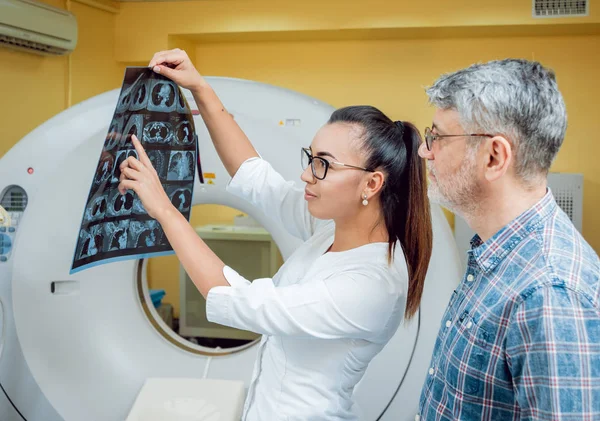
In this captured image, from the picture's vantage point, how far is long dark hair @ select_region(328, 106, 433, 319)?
1.20 metres

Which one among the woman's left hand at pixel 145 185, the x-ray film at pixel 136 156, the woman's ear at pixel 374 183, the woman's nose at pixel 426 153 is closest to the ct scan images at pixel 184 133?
the x-ray film at pixel 136 156

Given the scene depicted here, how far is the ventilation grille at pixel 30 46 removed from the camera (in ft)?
8.30

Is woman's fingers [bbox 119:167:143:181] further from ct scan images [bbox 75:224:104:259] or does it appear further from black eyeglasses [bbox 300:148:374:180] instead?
black eyeglasses [bbox 300:148:374:180]

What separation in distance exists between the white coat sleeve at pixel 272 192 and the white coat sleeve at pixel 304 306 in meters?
0.35

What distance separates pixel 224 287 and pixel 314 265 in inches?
8.4

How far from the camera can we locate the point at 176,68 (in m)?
1.36

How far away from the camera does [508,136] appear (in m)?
0.84

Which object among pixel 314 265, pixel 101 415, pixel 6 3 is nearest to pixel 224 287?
pixel 314 265

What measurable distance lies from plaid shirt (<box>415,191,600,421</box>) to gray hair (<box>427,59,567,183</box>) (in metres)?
0.07

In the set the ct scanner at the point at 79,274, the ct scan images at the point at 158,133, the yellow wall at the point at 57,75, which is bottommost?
the ct scanner at the point at 79,274

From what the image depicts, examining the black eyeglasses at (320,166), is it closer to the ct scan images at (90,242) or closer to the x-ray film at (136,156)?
the x-ray film at (136,156)

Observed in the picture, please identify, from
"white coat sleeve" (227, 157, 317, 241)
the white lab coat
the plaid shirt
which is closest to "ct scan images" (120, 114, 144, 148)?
"white coat sleeve" (227, 157, 317, 241)

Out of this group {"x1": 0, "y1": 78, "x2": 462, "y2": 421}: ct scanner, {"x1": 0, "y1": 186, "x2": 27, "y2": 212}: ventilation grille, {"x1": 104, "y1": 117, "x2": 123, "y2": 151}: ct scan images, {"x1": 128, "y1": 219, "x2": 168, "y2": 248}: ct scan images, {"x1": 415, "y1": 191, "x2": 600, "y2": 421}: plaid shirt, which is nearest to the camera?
{"x1": 415, "y1": 191, "x2": 600, "y2": 421}: plaid shirt

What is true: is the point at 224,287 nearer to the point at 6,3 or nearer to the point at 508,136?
the point at 508,136
